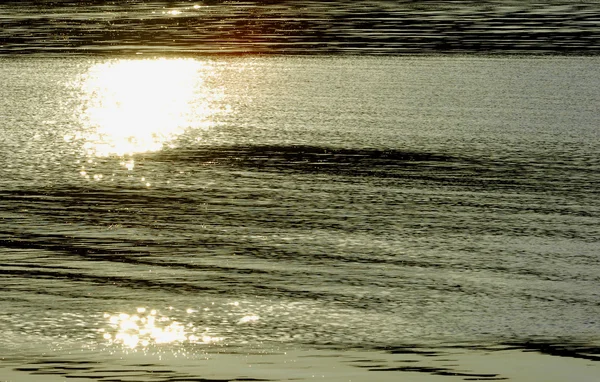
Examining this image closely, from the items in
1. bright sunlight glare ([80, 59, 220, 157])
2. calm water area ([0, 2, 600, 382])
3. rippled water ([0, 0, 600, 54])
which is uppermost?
rippled water ([0, 0, 600, 54])

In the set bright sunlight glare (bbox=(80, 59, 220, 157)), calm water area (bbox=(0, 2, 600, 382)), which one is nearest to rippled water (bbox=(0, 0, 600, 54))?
bright sunlight glare (bbox=(80, 59, 220, 157))

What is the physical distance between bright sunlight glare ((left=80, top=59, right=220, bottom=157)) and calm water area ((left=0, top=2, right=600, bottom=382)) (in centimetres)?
5

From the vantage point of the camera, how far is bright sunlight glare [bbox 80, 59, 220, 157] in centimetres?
930

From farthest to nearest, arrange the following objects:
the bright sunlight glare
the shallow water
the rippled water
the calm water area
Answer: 1. the rippled water
2. the bright sunlight glare
3. the shallow water
4. the calm water area

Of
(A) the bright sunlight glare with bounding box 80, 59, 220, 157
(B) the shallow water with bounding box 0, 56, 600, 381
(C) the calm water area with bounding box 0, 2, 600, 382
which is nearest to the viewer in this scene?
(C) the calm water area with bounding box 0, 2, 600, 382

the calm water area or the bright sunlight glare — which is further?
the bright sunlight glare

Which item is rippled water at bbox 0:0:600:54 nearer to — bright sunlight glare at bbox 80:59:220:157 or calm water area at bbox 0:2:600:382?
bright sunlight glare at bbox 80:59:220:157

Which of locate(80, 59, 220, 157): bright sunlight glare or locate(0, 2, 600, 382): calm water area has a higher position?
locate(80, 59, 220, 157): bright sunlight glare

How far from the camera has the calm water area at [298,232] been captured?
170 inches

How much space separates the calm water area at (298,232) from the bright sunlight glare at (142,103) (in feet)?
0.16

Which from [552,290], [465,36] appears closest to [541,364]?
[552,290]

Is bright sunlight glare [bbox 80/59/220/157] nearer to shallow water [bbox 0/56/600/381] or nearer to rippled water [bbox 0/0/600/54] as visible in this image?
shallow water [bbox 0/56/600/381]

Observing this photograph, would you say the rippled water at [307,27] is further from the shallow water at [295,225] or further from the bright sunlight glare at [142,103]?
the shallow water at [295,225]

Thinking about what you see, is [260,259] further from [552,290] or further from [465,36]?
[465,36]
